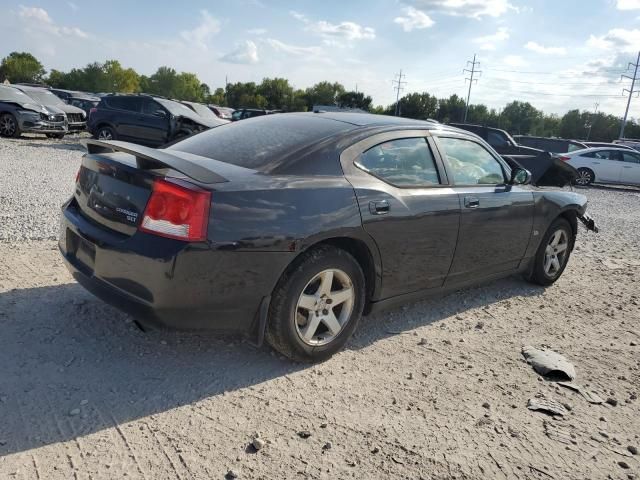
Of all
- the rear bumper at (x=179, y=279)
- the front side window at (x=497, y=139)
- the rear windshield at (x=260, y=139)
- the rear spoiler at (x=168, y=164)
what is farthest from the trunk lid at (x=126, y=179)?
the front side window at (x=497, y=139)

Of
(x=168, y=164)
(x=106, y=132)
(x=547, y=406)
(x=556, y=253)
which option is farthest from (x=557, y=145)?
(x=168, y=164)

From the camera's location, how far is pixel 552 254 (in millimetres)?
5410

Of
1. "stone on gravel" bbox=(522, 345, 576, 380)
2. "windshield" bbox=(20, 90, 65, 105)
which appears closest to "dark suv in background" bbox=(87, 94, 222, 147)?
"windshield" bbox=(20, 90, 65, 105)

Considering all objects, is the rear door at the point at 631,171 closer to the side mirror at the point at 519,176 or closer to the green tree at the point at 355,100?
the side mirror at the point at 519,176

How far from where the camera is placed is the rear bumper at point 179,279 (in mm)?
2742

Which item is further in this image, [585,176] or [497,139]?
[585,176]

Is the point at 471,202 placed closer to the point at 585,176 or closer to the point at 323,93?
the point at 585,176

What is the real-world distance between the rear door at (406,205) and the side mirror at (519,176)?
1.00 m

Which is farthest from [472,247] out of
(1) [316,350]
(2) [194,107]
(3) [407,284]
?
(2) [194,107]

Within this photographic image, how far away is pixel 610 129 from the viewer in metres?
92.8

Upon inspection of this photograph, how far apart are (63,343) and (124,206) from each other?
Answer: 41.6 inches

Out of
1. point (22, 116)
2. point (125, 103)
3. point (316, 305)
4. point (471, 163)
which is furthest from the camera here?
point (22, 116)

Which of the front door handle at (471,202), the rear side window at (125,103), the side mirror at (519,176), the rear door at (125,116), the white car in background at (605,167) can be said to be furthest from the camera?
the white car in background at (605,167)

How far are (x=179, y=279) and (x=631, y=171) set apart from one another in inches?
771
